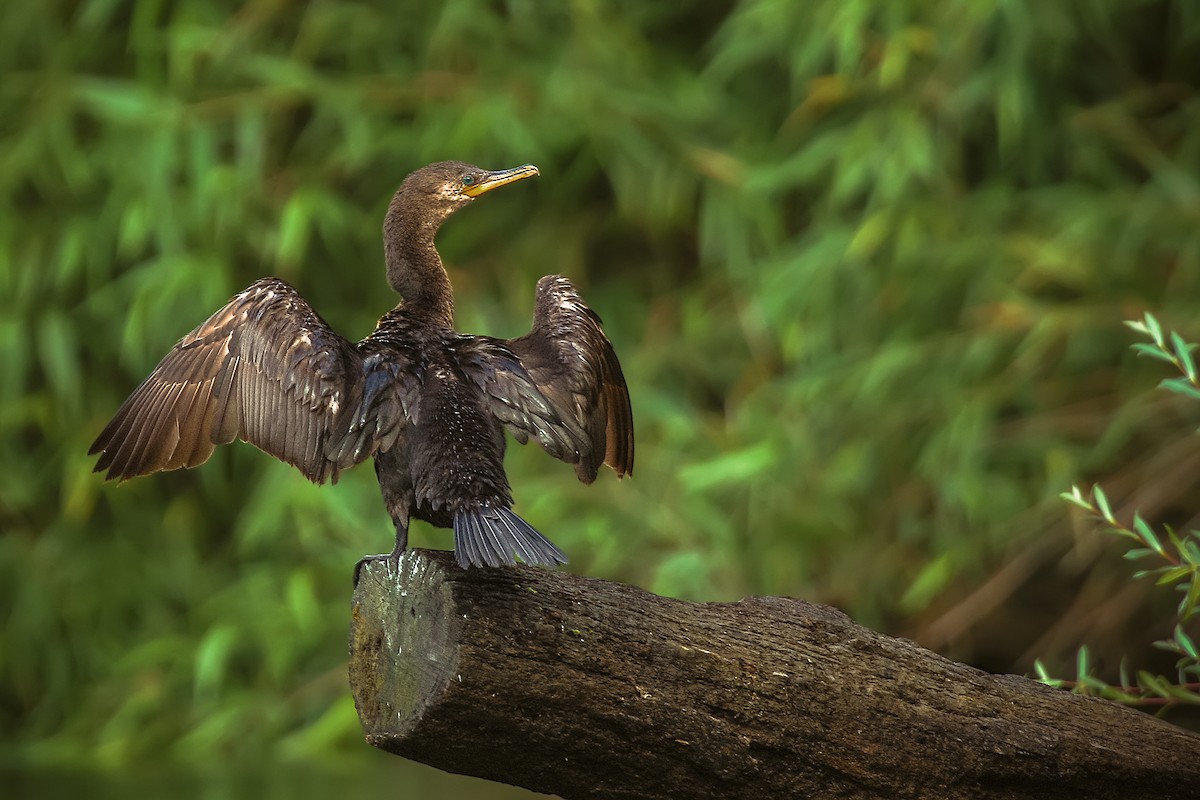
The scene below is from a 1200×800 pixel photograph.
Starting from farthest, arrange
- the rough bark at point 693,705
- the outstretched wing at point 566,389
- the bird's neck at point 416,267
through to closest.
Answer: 1. the bird's neck at point 416,267
2. the outstretched wing at point 566,389
3. the rough bark at point 693,705

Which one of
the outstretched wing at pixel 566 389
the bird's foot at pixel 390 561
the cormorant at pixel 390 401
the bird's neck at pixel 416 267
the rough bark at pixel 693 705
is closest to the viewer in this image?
the rough bark at pixel 693 705

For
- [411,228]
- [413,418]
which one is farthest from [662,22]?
[413,418]

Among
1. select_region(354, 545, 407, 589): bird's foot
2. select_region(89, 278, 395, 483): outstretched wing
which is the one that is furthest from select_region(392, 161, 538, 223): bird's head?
select_region(354, 545, 407, 589): bird's foot

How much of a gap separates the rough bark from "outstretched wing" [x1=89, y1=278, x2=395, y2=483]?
19 centimetres

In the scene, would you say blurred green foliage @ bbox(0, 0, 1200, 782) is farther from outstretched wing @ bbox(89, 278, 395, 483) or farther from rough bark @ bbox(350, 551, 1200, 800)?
outstretched wing @ bbox(89, 278, 395, 483)

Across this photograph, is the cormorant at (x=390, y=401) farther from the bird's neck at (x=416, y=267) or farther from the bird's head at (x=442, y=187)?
the bird's head at (x=442, y=187)

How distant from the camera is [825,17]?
405cm

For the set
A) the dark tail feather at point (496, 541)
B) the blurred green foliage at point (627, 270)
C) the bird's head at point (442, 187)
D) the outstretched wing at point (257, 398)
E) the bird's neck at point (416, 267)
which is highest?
the blurred green foliage at point (627, 270)

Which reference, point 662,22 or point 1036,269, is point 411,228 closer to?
point 1036,269

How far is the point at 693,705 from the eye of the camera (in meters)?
1.80

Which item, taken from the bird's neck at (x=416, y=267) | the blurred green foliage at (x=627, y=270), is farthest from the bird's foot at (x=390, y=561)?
the blurred green foliage at (x=627, y=270)

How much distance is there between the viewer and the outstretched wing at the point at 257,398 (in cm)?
199

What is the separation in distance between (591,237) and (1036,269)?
1.33 metres

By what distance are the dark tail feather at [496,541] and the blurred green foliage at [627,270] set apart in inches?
75.5
